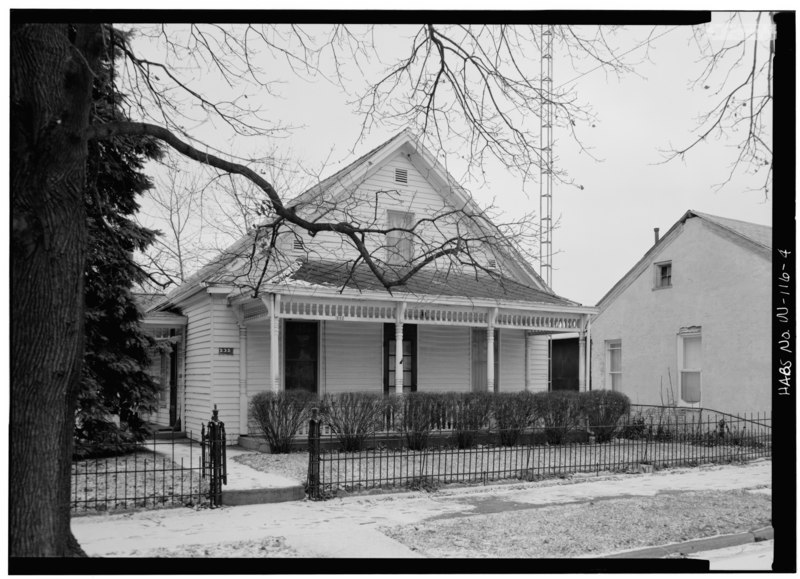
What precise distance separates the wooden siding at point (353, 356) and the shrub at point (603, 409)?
4.02 meters

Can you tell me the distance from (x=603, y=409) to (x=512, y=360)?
301cm

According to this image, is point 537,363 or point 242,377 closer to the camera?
point 242,377

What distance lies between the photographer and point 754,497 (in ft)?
32.0

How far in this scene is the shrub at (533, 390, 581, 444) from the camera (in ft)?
49.3

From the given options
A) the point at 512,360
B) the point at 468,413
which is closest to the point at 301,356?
the point at 468,413

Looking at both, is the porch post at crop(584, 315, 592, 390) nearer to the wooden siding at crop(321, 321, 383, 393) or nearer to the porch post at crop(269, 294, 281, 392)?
the wooden siding at crop(321, 321, 383, 393)

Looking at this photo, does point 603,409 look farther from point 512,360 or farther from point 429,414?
point 429,414

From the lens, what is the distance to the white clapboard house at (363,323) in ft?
48.1

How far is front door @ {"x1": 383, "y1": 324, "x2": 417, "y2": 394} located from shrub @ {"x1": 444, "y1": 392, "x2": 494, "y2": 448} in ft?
7.69

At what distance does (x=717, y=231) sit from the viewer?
1761cm

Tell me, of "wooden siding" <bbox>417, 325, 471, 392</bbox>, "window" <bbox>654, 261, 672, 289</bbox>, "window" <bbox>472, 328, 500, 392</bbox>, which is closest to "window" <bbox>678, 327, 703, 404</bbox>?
"window" <bbox>654, 261, 672, 289</bbox>

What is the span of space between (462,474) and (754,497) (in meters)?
3.50

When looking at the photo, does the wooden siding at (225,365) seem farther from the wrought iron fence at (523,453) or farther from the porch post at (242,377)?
the wrought iron fence at (523,453)

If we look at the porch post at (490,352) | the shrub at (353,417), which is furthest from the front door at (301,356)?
the porch post at (490,352)
